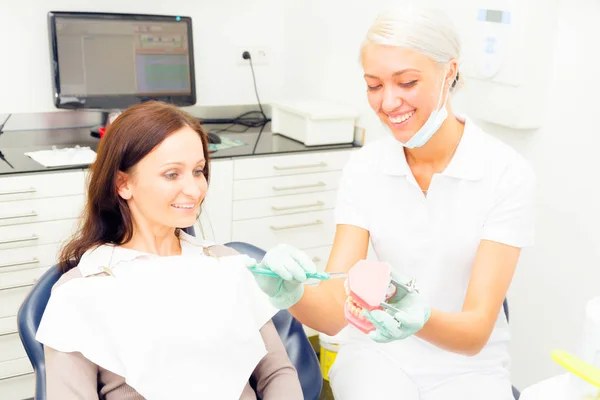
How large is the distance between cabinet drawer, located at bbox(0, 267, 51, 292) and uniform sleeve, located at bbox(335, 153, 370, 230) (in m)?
1.27

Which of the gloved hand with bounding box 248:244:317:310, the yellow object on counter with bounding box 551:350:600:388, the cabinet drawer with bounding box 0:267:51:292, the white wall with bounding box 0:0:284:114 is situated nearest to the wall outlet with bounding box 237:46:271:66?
the white wall with bounding box 0:0:284:114

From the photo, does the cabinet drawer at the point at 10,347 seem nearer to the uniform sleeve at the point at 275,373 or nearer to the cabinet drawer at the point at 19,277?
the cabinet drawer at the point at 19,277

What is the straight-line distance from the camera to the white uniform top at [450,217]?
1.51 m

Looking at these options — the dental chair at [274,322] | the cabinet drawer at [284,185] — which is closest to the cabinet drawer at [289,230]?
the cabinet drawer at [284,185]

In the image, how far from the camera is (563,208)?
2045mm

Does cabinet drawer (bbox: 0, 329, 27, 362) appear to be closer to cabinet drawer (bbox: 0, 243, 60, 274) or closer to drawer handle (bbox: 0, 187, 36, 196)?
cabinet drawer (bbox: 0, 243, 60, 274)

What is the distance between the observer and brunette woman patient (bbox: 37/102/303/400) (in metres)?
1.31

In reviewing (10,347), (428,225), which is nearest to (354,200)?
(428,225)

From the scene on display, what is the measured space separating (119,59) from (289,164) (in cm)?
83

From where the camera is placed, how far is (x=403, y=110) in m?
1.48

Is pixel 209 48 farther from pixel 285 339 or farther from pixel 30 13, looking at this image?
pixel 285 339

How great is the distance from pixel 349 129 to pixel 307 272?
1678 mm

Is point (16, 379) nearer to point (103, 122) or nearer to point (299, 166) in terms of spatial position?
point (103, 122)

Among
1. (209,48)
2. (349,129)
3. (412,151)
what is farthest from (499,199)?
(209,48)
